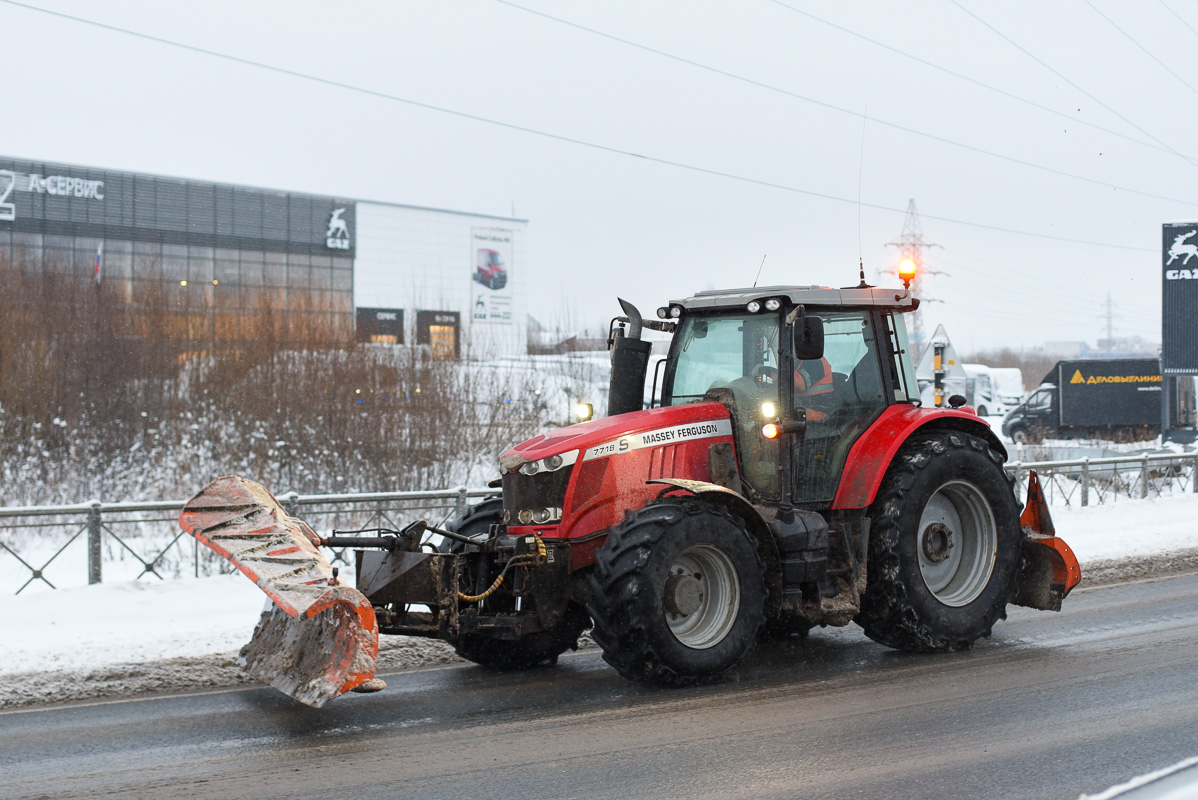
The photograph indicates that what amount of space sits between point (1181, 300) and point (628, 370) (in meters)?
19.0

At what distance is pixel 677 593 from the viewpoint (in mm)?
6219

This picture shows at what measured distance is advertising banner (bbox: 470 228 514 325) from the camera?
2518 inches

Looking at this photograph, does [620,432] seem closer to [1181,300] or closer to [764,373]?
[764,373]

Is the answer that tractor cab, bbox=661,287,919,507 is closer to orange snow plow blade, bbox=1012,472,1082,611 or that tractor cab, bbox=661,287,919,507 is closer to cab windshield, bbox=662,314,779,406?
cab windshield, bbox=662,314,779,406

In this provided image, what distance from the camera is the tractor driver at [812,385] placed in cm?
698

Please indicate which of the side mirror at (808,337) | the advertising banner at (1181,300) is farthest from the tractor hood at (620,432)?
the advertising banner at (1181,300)

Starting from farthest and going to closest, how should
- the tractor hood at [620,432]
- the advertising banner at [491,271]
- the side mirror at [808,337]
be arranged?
the advertising banner at [491,271] → the side mirror at [808,337] → the tractor hood at [620,432]

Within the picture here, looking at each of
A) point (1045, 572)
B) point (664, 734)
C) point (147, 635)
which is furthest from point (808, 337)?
point (147, 635)

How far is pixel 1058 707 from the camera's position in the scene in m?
5.79

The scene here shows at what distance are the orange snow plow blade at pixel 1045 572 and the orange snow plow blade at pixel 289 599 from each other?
469cm

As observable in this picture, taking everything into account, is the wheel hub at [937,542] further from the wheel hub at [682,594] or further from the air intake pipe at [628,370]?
the air intake pipe at [628,370]

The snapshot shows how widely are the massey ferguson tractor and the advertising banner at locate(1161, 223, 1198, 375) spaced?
55.0 ft

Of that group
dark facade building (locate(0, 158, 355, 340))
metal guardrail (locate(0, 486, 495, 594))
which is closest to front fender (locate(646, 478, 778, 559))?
metal guardrail (locate(0, 486, 495, 594))

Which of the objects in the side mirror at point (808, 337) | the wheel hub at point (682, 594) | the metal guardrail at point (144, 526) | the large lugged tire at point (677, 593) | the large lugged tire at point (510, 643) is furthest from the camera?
the metal guardrail at point (144, 526)
